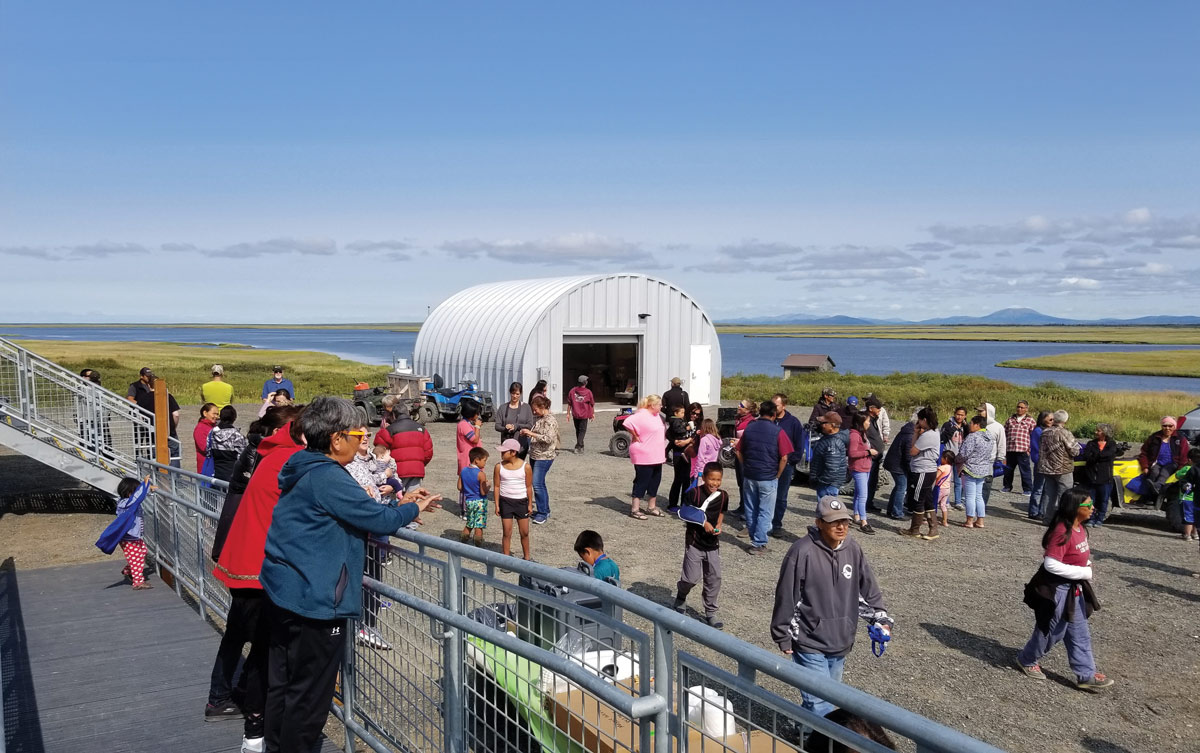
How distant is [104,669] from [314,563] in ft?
10.6

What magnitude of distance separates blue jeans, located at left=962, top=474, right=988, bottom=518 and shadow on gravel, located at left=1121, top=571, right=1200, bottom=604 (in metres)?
2.45

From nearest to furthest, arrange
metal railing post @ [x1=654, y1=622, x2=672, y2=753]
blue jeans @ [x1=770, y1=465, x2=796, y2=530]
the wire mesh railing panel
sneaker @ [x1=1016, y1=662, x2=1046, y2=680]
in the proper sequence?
metal railing post @ [x1=654, y1=622, x2=672, y2=753]
the wire mesh railing panel
sneaker @ [x1=1016, y1=662, x2=1046, y2=680]
blue jeans @ [x1=770, y1=465, x2=796, y2=530]

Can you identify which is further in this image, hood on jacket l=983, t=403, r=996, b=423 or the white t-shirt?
hood on jacket l=983, t=403, r=996, b=423

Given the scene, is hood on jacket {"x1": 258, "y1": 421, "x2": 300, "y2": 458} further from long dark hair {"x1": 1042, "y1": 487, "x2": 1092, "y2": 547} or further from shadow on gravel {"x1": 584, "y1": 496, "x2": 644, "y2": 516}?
shadow on gravel {"x1": 584, "y1": 496, "x2": 644, "y2": 516}

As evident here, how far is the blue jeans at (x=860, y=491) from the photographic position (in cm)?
1150

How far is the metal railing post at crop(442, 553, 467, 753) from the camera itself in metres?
3.79

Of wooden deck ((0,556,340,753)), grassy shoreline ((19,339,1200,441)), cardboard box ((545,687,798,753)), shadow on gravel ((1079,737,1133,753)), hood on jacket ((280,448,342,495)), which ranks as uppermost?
hood on jacket ((280,448,342,495))

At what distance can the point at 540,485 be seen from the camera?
461 inches

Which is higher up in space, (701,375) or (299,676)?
(299,676)

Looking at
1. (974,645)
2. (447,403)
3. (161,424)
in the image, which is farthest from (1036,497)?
(447,403)

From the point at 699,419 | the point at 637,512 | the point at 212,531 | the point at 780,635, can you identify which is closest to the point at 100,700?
the point at 212,531

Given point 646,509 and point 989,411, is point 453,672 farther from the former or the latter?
point 989,411

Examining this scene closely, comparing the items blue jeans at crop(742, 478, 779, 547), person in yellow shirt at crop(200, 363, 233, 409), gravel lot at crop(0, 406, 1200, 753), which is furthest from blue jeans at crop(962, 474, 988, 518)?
person in yellow shirt at crop(200, 363, 233, 409)

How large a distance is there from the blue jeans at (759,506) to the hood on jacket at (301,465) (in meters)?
7.32
